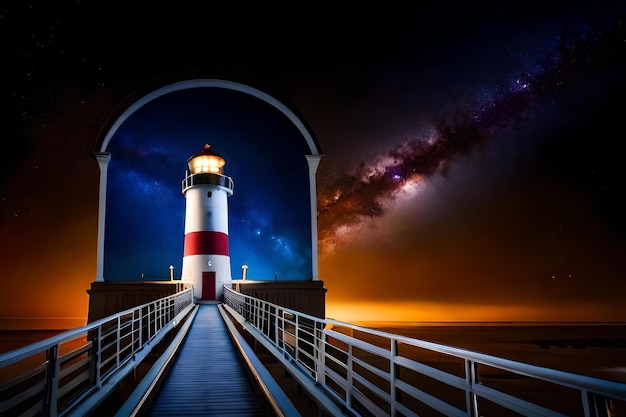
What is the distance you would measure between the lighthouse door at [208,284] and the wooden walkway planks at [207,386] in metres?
12.6

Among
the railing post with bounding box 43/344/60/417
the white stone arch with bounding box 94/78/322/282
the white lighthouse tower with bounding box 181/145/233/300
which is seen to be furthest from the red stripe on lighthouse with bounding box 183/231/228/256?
the railing post with bounding box 43/344/60/417

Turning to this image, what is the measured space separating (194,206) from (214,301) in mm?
4983

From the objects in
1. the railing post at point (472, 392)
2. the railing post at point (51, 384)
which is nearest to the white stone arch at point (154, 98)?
the railing post at point (51, 384)

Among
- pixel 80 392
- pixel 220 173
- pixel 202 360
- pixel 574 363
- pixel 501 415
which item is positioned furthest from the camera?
pixel 220 173

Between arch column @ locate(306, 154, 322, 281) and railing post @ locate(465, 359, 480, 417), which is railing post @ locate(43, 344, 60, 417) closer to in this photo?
railing post @ locate(465, 359, 480, 417)

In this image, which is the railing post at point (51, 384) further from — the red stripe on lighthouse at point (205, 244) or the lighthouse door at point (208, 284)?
the red stripe on lighthouse at point (205, 244)

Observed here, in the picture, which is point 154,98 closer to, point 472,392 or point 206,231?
point 206,231

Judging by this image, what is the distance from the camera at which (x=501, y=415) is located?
36.0 ft

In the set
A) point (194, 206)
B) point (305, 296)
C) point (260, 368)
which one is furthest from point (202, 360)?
point (194, 206)

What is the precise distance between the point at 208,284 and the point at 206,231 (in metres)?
2.64

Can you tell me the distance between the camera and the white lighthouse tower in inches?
857

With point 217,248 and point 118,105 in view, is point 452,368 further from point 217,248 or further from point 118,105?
point 118,105

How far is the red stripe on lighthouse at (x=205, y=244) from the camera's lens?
22.1 metres

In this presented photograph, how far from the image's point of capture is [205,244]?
72.5 feet
